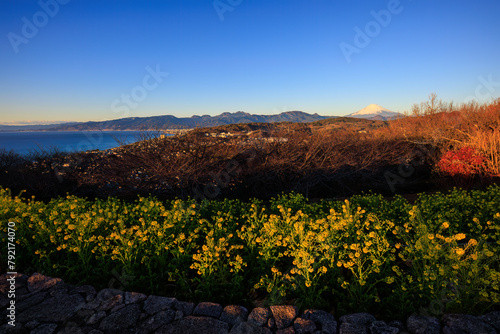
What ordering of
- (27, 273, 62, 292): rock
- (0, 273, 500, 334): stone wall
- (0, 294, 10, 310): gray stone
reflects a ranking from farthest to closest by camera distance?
(27, 273, 62, 292): rock < (0, 294, 10, 310): gray stone < (0, 273, 500, 334): stone wall

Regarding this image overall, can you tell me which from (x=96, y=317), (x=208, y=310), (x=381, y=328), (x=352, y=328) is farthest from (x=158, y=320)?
(x=381, y=328)

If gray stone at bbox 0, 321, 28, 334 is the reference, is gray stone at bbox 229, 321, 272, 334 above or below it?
above

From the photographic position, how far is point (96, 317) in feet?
8.07

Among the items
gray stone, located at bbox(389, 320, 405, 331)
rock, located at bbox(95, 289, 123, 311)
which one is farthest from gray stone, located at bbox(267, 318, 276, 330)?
rock, located at bbox(95, 289, 123, 311)

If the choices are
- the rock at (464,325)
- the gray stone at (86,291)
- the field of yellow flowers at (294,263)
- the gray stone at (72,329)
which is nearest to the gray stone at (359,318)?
the field of yellow flowers at (294,263)

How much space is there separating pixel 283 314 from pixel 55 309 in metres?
2.31

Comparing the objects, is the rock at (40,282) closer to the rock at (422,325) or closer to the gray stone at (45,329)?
the gray stone at (45,329)

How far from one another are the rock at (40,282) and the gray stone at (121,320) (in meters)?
1.14

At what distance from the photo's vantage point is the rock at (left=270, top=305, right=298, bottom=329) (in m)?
2.28

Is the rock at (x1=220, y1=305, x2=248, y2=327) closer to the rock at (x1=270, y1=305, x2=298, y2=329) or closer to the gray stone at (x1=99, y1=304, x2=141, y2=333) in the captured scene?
the rock at (x1=270, y1=305, x2=298, y2=329)

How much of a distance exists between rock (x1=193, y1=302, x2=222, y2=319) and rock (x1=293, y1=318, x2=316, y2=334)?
2.41ft

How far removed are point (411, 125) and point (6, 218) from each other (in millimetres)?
16353

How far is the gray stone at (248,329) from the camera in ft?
7.22

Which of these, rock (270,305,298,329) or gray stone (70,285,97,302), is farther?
gray stone (70,285,97,302)
